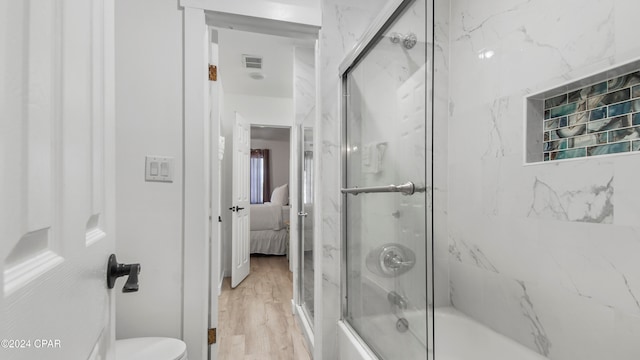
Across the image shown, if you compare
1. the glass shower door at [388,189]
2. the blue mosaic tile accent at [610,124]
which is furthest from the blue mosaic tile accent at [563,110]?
the glass shower door at [388,189]

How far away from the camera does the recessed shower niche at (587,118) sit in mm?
1042

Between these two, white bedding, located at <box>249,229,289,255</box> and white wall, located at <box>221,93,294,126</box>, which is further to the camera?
white bedding, located at <box>249,229,289,255</box>

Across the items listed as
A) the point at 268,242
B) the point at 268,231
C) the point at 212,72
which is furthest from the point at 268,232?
the point at 212,72

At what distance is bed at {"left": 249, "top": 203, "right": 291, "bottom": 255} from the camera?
493 centimetres

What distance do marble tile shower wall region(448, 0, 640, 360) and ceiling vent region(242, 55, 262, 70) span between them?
6.71 ft

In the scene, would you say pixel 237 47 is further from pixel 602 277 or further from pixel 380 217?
pixel 602 277

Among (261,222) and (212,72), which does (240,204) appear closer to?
(261,222)

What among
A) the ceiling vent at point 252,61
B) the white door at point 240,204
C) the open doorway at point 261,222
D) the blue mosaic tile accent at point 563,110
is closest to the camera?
the blue mosaic tile accent at point 563,110

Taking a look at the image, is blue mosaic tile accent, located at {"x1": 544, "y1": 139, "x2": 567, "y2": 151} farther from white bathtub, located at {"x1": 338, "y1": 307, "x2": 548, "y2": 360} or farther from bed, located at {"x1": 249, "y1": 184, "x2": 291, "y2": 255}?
bed, located at {"x1": 249, "y1": 184, "x2": 291, "y2": 255}

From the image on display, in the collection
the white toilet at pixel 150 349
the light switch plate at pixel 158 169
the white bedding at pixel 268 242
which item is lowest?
the white bedding at pixel 268 242

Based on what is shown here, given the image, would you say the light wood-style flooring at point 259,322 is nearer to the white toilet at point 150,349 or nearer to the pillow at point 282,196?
the white toilet at point 150,349

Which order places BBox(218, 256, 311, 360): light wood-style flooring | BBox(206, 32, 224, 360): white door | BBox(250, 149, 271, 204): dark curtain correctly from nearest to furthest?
1. BBox(206, 32, 224, 360): white door
2. BBox(218, 256, 311, 360): light wood-style flooring
3. BBox(250, 149, 271, 204): dark curtain

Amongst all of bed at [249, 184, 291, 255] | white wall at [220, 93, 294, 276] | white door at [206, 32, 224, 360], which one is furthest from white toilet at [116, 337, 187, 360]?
bed at [249, 184, 291, 255]

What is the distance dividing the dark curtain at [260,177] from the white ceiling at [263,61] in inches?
140
